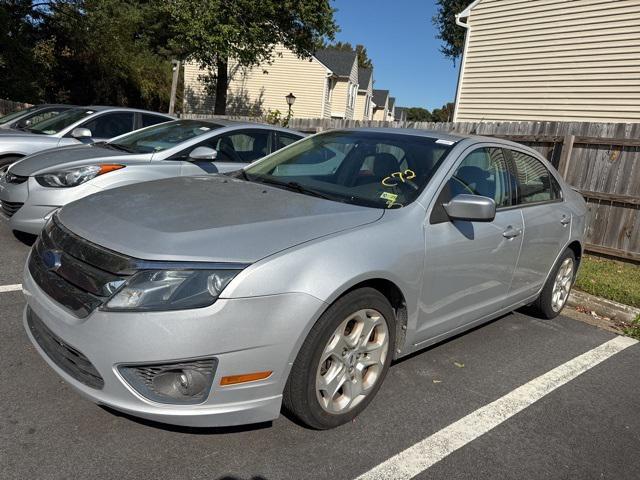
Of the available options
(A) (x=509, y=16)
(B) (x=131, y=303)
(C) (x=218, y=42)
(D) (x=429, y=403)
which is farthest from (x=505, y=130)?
(C) (x=218, y=42)

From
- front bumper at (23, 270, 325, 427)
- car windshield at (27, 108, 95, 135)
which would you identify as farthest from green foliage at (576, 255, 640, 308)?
A: car windshield at (27, 108, 95, 135)

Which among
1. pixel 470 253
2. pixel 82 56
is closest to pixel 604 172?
pixel 470 253

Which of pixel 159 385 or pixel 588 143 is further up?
pixel 588 143

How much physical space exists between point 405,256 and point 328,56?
36315 mm

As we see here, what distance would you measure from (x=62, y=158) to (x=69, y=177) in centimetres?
45

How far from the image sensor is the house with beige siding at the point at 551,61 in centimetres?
1120

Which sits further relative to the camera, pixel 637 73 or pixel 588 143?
pixel 637 73

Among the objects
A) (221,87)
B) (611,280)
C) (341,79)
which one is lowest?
(611,280)

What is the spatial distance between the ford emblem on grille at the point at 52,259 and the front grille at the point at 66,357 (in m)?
0.28

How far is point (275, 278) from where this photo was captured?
2309 mm

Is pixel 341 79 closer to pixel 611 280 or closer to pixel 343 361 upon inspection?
pixel 611 280

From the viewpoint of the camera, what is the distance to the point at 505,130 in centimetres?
888

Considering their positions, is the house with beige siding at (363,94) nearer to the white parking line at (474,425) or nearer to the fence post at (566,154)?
the fence post at (566,154)

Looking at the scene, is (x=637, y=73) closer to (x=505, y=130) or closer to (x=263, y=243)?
(x=505, y=130)
